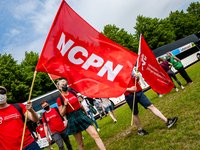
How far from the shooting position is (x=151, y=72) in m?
4.35

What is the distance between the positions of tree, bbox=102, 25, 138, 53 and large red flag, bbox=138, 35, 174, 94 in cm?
2912

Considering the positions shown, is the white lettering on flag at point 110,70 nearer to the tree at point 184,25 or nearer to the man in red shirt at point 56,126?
the man in red shirt at point 56,126

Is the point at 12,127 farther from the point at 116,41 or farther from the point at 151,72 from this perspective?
the point at 116,41

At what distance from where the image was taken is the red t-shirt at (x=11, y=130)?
2.35 meters

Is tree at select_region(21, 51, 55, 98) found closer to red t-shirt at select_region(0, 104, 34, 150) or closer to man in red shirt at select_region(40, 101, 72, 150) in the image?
man in red shirt at select_region(40, 101, 72, 150)

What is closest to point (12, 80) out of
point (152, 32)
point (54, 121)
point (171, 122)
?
point (54, 121)

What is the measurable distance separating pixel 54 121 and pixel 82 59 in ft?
8.21

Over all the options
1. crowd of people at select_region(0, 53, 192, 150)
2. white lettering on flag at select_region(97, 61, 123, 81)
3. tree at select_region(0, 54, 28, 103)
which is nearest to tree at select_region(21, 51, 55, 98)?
tree at select_region(0, 54, 28, 103)

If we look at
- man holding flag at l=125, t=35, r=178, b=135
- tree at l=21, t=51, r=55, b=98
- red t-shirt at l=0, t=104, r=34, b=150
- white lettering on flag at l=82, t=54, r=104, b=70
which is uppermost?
tree at l=21, t=51, r=55, b=98

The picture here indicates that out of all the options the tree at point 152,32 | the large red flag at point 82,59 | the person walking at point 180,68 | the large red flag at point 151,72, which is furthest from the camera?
the tree at point 152,32

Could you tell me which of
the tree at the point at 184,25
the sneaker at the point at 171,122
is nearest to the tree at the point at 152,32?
the tree at the point at 184,25

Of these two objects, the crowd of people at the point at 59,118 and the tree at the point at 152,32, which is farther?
the tree at the point at 152,32

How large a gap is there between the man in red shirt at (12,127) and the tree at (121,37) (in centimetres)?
3181

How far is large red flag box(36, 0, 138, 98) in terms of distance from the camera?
2.97 metres
